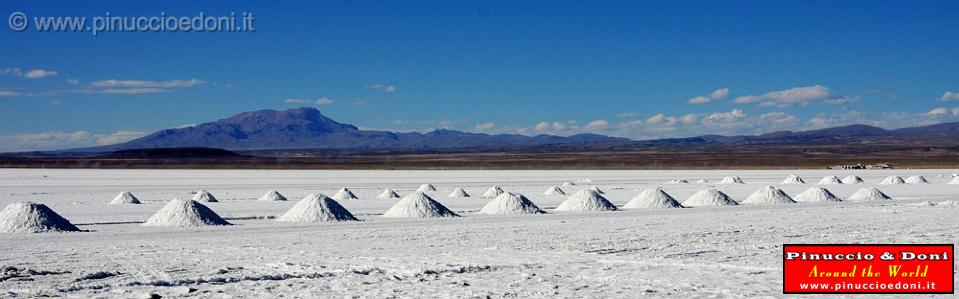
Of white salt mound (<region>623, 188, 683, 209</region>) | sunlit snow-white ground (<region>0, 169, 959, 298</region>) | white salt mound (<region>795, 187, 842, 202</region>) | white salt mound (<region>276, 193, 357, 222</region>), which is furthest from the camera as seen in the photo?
white salt mound (<region>795, 187, 842, 202</region>)

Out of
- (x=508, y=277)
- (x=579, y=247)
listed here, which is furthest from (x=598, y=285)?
(x=579, y=247)

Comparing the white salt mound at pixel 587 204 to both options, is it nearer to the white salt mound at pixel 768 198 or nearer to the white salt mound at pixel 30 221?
the white salt mound at pixel 768 198

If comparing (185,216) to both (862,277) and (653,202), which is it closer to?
(653,202)

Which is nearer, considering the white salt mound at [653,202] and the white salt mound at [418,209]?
the white salt mound at [418,209]

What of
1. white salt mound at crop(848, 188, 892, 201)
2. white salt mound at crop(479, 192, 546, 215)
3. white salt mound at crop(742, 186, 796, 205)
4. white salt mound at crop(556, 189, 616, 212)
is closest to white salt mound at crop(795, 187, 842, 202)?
white salt mound at crop(848, 188, 892, 201)

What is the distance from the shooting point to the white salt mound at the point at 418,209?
18583 millimetres

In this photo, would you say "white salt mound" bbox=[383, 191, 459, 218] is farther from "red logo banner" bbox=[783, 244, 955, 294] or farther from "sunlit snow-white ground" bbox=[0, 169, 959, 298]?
"red logo banner" bbox=[783, 244, 955, 294]

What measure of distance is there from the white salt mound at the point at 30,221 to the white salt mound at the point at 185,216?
54.8 inches

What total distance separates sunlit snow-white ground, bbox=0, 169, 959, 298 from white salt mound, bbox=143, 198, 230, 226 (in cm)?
39

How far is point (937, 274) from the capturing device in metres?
8.93

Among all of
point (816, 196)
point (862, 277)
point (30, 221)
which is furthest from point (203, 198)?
point (862, 277)

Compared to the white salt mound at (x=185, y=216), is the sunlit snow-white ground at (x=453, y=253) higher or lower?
lower

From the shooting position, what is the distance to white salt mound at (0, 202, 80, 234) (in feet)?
48.4

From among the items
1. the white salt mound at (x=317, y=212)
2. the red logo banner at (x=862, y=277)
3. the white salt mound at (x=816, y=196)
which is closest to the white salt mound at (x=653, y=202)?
the white salt mound at (x=816, y=196)
